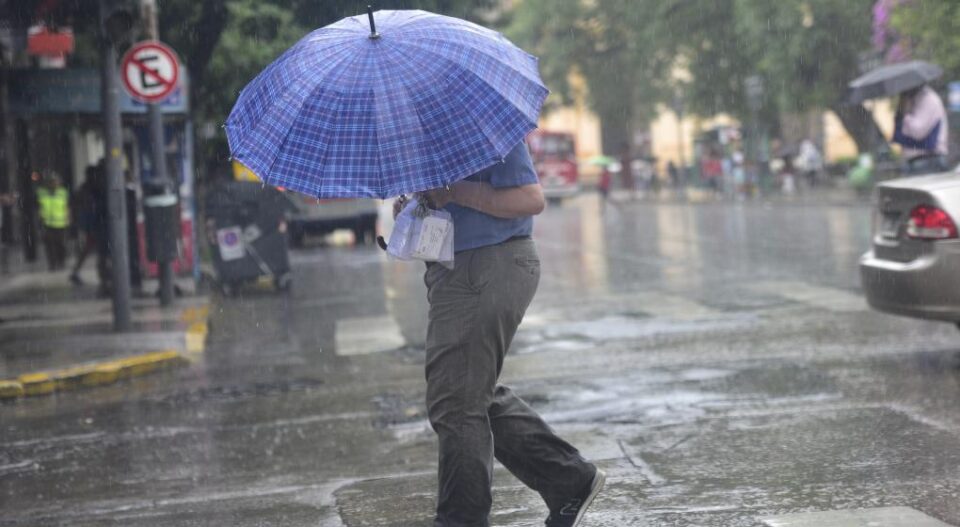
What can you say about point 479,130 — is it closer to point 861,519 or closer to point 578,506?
point 578,506

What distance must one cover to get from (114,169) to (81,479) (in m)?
6.60

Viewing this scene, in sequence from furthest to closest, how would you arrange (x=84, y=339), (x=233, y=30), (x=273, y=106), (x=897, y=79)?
1. (x=233, y=30)
2. (x=897, y=79)
3. (x=84, y=339)
4. (x=273, y=106)

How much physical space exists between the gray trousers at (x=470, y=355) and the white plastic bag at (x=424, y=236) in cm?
8

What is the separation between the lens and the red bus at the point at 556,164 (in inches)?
2174

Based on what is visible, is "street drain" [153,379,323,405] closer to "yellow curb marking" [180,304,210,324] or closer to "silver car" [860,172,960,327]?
"silver car" [860,172,960,327]

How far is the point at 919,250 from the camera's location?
8289mm

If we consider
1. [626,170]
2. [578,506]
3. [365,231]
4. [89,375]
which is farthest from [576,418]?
[626,170]

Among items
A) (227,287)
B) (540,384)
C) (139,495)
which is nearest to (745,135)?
(227,287)

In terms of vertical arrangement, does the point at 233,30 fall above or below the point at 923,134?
above

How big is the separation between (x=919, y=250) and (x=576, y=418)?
101 inches

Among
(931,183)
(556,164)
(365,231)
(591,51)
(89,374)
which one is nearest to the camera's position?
(931,183)

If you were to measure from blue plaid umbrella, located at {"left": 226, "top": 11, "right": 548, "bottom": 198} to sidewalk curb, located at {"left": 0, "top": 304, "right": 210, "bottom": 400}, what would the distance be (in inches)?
233

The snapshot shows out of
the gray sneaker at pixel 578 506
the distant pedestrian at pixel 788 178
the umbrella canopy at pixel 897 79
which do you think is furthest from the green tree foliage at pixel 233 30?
the distant pedestrian at pixel 788 178

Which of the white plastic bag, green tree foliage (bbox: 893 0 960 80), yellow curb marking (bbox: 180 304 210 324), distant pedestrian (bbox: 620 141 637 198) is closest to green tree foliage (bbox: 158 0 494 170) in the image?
yellow curb marking (bbox: 180 304 210 324)
